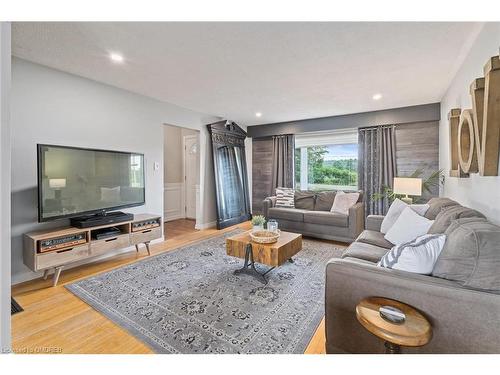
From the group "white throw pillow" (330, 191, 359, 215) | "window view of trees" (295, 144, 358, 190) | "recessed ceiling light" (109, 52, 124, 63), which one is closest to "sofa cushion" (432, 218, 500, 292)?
"white throw pillow" (330, 191, 359, 215)

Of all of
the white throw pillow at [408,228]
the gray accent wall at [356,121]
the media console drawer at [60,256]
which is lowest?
the media console drawer at [60,256]

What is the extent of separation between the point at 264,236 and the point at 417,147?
349cm

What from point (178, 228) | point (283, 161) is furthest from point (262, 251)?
point (283, 161)

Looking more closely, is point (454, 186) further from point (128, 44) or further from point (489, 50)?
point (128, 44)

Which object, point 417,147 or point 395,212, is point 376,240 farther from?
point 417,147

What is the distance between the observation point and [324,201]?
4.52 m

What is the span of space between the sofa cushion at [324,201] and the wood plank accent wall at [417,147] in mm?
1327

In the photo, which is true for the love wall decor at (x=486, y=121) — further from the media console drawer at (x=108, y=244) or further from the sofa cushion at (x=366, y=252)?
the media console drawer at (x=108, y=244)

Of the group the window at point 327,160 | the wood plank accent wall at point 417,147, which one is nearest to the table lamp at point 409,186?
the wood plank accent wall at point 417,147

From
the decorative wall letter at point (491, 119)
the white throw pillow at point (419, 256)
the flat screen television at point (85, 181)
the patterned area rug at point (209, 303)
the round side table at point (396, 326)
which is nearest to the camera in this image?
the round side table at point (396, 326)

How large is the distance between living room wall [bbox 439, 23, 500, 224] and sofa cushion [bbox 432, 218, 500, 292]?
2.23 ft

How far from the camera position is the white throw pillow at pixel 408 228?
219 centimetres

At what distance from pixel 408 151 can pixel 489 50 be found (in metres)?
2.84
